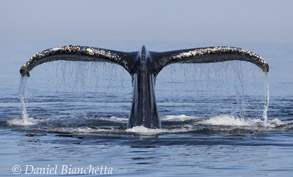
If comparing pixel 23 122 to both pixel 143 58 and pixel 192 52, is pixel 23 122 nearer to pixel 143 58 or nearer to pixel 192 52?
pixel 143 58

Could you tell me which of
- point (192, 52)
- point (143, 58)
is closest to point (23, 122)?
point (143, 58)

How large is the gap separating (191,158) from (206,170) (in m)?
0.96

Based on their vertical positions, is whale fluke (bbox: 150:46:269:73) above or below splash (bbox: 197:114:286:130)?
above

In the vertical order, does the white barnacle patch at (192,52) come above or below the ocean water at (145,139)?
above

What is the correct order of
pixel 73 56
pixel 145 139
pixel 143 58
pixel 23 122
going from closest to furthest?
pixel 145 139
pixel 73 56
pixel 143 58
pixel 23 122

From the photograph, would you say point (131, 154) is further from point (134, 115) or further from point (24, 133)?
point (24, 133)

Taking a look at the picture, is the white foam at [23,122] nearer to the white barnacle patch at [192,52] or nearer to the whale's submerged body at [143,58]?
the whale's submerged body at [143,58]

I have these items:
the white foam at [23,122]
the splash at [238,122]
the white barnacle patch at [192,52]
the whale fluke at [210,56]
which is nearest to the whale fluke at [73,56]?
the whale fluke at [210,56]

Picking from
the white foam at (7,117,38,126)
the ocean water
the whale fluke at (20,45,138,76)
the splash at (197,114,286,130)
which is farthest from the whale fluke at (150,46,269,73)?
the white foam at (7,117,38,126)

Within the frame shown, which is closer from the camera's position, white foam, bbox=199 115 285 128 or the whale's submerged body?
the whale's submerged body

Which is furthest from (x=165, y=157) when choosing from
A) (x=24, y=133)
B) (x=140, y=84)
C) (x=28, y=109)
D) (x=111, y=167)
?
(x=28, y=109)

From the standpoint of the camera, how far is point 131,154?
1184cm

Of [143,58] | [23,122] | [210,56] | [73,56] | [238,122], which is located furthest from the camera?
[238,122]

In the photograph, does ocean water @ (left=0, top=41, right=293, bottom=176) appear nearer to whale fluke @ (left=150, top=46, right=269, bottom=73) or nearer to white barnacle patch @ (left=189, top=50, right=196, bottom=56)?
whale fluke @ (left=150, top=46, right=269, bottom=73)
